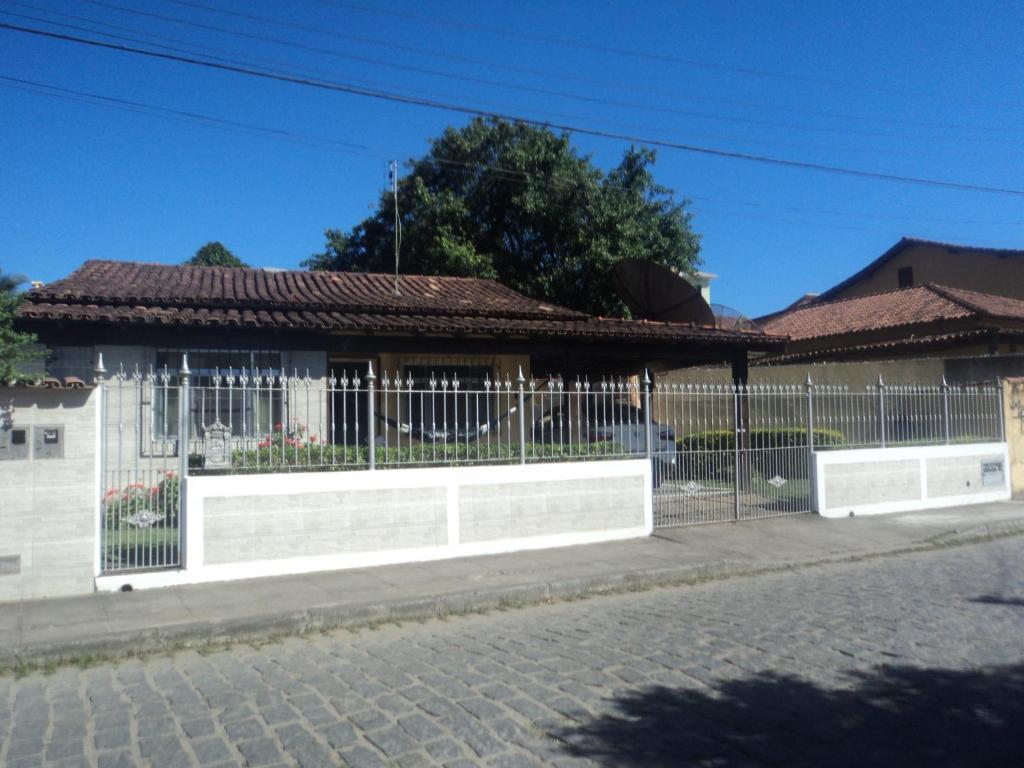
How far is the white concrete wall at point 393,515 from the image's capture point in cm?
792

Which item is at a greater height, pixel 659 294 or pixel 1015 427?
pixel 659 294

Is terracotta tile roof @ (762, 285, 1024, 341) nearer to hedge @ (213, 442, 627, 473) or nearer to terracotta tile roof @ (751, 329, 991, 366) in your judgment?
terracotta tile roof @ (751, 329, 991, 366)

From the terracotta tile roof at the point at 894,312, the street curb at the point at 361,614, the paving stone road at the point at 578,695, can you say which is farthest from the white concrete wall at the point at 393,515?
the terracotta tile roof at the point at 894,312

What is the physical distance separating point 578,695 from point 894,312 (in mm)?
22015

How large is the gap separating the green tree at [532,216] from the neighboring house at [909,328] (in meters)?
4.47

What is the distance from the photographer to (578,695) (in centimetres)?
487

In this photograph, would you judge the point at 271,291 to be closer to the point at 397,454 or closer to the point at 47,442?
the point at 397,454

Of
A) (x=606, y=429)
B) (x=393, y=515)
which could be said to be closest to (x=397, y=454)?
(x=393, y=515)

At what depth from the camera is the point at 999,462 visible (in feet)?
47.3

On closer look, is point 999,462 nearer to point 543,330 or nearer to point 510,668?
point 543,330

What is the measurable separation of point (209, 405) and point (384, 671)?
193 inches

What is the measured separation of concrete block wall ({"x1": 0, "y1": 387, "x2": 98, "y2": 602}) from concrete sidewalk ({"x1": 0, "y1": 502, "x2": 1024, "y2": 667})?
217 mm

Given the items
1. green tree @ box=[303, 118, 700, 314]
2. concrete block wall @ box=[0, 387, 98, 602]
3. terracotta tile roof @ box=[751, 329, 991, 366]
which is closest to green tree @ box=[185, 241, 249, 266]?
green tree @ box=[303, 118, 700, 314]

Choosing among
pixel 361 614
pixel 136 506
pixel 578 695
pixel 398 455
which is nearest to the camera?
pixel 578 695
